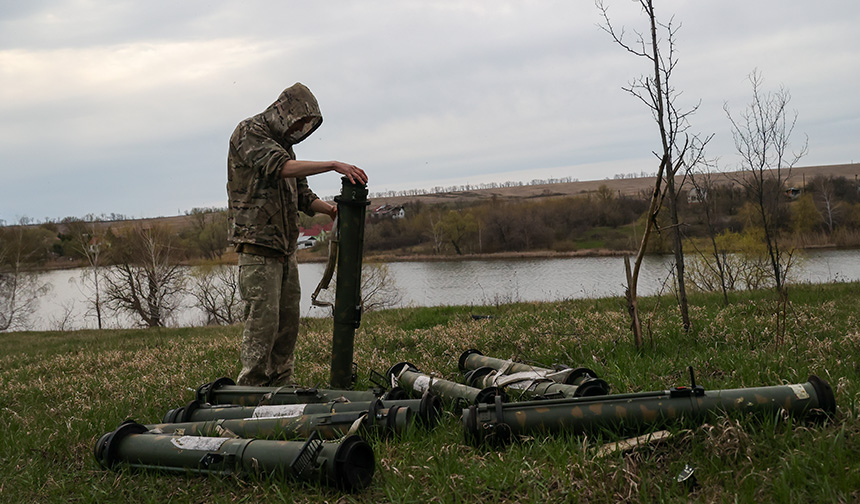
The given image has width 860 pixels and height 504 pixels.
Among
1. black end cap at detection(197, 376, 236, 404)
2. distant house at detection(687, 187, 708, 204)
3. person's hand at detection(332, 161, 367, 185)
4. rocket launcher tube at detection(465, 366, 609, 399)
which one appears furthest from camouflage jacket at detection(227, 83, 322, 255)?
distant house at detection(687, 187, 708, 204)

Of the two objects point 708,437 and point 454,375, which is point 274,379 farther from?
point 708,437

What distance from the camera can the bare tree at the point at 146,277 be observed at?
46.3 metres

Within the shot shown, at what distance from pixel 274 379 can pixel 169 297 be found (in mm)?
46513

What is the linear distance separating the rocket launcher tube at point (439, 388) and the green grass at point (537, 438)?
317 millimetres

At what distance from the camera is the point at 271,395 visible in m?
4.73

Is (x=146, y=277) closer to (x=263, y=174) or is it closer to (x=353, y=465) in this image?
(x=263, y=174)

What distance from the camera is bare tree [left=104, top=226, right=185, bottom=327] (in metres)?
46.3

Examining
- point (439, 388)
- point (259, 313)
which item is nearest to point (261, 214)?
point (259, 313)

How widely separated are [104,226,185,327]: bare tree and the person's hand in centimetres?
4458

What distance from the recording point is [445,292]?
38031 millimetres

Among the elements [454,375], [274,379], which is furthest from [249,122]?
[454,375]

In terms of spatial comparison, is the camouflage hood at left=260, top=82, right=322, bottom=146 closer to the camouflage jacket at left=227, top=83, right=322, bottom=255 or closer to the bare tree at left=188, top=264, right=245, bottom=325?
the camouflage jacket at left=227, top=83, right=322, bottom=255

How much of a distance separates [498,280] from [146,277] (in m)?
28.0

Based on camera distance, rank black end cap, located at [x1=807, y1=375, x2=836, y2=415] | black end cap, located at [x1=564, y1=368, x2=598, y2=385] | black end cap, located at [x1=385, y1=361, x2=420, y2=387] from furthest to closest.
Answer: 1. black end cap, located at [x1=385, y1=361, x2=420, y2=387]
2. black end cap, located at [x1=564, y1=368, x2=598, y2=385]
3. black end cap, located at [x1=807, y1=375, x2=836, y2=415]
